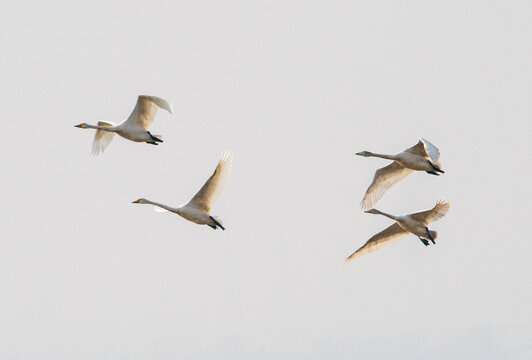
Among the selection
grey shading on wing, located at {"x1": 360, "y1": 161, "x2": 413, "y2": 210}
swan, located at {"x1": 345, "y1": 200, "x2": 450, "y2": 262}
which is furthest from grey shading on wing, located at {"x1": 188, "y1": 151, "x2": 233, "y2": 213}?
grey shading on wing, located at {"x1": 360, "y1": 161, "x2": 413, "y2": 210}

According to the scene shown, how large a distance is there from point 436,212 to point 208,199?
808 cm

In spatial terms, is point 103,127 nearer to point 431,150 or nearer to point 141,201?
point 141,201

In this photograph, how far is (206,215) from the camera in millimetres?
40656

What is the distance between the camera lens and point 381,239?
149 feet

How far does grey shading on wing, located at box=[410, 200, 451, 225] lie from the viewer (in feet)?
139

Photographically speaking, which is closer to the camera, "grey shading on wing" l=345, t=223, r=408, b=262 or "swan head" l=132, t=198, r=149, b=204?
"swan head" l=132, t=198, r=149, b=204

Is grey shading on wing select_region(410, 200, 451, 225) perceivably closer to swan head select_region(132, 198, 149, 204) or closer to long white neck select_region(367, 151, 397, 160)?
long white neck select_region(367, 151, 397, 160)

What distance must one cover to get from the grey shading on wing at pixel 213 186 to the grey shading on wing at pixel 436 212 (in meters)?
7.16

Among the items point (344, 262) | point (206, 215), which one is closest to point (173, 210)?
point (206, 215)

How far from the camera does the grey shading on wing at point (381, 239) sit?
45281mm

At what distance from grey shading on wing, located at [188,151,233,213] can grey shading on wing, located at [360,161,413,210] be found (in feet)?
24.5

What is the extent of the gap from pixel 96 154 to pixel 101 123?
5.36ft

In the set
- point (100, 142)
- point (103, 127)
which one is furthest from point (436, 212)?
point (100, 142)

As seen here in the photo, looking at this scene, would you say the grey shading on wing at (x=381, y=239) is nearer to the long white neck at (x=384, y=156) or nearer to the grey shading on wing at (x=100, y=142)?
the long white neck at (x=384, y=156)
